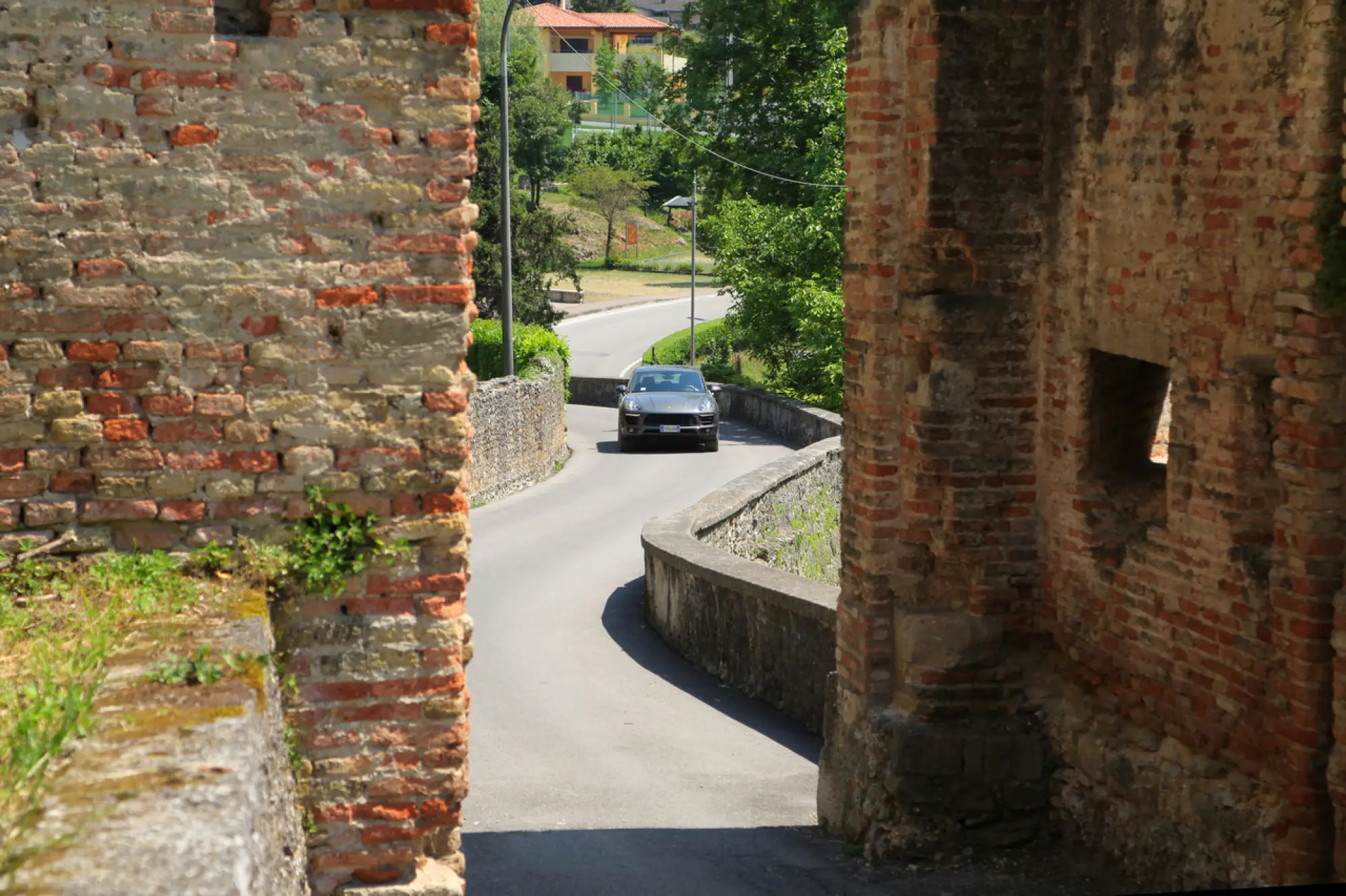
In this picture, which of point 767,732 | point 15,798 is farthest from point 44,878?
point 767,732

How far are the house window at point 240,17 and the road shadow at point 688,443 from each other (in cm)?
2530

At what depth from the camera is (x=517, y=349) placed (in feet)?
107

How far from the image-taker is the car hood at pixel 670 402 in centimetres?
3020

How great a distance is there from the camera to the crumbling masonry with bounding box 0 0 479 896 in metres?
5.12

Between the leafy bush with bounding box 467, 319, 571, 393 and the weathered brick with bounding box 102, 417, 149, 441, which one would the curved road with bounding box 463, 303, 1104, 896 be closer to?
the weathered brick with bounding box 102, 417, 149, 441

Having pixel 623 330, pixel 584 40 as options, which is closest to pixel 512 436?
pixel 623 330

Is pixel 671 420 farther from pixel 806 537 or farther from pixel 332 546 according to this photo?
pixel 332 546

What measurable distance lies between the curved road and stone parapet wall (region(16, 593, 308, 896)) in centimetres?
449

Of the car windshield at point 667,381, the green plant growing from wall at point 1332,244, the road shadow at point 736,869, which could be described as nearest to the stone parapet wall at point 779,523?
the road shadow at point 736,869

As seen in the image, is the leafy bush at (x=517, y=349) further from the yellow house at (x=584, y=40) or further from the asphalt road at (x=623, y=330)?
the yellow house at (x=584, y=40)

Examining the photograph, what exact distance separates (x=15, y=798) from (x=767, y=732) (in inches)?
360

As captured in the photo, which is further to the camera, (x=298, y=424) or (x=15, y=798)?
(x=298, y=424)

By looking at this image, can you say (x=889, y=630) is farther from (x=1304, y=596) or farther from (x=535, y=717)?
(x=535, y=717)

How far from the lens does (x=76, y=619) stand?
15.6 feet
